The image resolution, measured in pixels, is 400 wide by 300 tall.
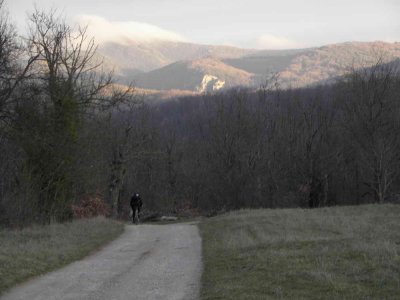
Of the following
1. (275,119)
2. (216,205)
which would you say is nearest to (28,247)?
(216,205)

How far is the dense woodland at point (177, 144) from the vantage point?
24.5 meters

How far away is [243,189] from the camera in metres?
58.2

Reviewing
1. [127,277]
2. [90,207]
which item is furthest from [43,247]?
[90,207]

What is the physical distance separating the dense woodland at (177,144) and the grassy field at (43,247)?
316 cm

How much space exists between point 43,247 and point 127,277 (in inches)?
205

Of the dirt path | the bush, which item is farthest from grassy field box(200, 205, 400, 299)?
the bush

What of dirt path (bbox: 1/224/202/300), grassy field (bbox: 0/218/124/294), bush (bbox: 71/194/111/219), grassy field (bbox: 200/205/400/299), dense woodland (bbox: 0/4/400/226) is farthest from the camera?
bush (bbox: 71/194/111/219)

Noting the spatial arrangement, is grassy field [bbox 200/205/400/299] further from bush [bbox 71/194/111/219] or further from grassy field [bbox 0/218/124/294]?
bush [bbox 71/194/111/219]

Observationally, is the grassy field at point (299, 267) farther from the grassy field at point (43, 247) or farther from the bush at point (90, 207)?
the bush at point (90, 207)

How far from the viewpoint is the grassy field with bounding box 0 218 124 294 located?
1257 cm

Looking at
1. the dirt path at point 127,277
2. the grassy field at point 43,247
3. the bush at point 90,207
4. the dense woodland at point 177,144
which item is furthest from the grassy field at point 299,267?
the bush at point 90,207

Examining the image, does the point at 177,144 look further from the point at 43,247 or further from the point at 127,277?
the point at 127,277

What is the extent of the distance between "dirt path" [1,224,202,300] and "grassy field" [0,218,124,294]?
46 cm

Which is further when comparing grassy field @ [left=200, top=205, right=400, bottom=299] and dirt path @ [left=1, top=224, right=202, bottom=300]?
dirt path @ [left=1, top=224, right=202, bottom=300]
